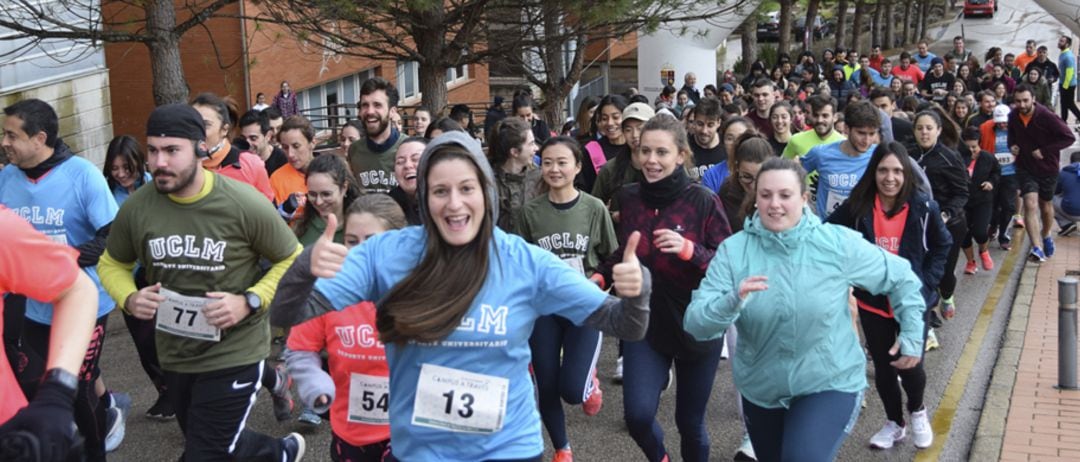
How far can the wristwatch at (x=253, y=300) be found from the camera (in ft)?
16.9

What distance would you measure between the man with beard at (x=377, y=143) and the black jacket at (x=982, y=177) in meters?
6.54

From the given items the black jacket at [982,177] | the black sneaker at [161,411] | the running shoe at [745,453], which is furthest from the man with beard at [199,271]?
the black jacket at [982,177]

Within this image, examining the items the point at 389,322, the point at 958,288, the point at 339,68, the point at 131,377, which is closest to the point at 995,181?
the point at 958,288

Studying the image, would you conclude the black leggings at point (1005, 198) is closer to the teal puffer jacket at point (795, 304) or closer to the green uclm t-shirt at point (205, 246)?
the teal puffer jacket at point (795, 304)

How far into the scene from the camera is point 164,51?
35.4 feet

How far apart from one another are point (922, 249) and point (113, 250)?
4.17m

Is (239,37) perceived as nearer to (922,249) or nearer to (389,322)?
(922,249)

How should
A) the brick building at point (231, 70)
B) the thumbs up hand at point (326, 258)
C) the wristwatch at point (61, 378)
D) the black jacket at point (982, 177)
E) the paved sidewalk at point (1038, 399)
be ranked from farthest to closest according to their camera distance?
the brick building at point (231, 70) → the black jacket at point (982, 177) → the paved sidewalk at point (1038, 399) → the thumbs up hand at point (326, 258) → the wristwatch at point (61, 378)

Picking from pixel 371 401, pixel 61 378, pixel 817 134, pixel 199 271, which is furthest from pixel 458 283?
pixel 817 134

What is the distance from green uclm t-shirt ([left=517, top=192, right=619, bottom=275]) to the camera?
654 centimetres

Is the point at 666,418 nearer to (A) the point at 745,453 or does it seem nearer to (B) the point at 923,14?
(A) the point at 745,453

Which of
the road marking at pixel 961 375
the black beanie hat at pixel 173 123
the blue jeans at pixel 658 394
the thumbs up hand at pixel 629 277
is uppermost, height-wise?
the black beanie hat at pixel 173 123

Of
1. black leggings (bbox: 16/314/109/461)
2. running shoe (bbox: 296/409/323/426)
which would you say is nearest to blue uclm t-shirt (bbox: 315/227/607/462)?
black leggings (bbox: 16/314/109/461)

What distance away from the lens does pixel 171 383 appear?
5434mm
